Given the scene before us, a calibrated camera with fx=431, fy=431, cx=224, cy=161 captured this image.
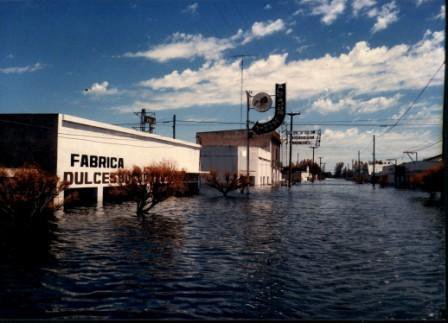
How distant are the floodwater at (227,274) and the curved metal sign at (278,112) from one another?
3584 centimetres

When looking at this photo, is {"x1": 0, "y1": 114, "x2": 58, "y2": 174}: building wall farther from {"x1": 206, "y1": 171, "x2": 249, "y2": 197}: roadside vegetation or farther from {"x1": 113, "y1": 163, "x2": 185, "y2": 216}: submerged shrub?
{"x1": 206, "y1": 171, "x2": 249, "y2": 197}: roadside vegetation

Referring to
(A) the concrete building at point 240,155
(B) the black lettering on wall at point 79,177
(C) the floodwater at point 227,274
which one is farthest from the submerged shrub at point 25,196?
(A) the concrete building at point 240,155

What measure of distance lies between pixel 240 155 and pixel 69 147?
154 ft

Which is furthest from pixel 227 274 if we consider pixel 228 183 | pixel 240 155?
pixel 240 155

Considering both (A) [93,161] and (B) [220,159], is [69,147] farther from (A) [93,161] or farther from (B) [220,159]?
(B) [220,159]

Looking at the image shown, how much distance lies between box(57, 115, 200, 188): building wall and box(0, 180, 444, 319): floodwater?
11923 millimetres

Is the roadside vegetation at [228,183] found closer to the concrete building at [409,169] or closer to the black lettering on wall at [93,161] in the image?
the black lettering on wall at [93,161]

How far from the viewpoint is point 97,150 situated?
107ft

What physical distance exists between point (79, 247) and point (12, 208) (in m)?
7.47

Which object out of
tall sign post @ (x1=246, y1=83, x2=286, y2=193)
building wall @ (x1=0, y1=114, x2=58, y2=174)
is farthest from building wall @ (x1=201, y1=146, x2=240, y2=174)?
building wall @ (x1=0, y1=114, x2=58, y2=174)

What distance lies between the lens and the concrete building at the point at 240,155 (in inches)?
2906

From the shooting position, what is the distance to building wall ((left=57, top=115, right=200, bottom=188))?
2906cm

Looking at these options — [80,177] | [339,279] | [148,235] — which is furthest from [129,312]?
[80,177]

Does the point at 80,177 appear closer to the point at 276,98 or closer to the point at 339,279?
the point at 339,279
